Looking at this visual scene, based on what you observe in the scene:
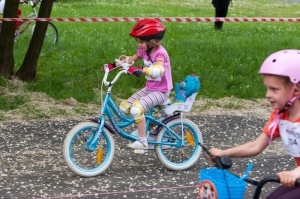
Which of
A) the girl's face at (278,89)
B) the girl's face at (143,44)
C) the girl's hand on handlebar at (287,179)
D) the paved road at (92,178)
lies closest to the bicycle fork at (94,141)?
the paved road at (92,178)

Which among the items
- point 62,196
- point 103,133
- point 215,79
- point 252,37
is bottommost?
point 62,196

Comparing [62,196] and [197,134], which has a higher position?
[197,134]

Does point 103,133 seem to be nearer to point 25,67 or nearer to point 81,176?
point 81,176

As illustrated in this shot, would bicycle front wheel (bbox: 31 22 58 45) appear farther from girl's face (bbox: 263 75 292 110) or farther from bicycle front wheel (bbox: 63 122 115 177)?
girl's face (bbox: 263 75 292 110)

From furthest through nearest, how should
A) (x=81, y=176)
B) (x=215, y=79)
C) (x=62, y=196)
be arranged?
(x=215, y=79) → (x=81, y=176) → (x=62, y=196)

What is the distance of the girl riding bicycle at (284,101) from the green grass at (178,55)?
5.60m

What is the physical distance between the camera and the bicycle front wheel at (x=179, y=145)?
20.5 feet

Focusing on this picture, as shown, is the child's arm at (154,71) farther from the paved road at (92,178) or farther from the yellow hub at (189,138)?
the paved road at (92,178)

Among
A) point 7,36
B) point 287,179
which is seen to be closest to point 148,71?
point 287,179

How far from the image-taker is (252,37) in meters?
14.9

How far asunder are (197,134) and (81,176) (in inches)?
49.2

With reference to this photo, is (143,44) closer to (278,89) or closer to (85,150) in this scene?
(85,150)

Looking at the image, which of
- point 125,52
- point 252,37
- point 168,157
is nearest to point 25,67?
point 125,52

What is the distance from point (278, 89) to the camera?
3236 mm
